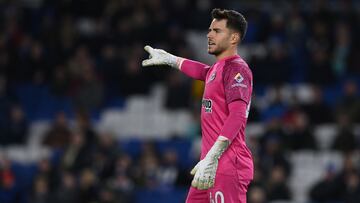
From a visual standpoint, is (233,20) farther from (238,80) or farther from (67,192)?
(67,192)

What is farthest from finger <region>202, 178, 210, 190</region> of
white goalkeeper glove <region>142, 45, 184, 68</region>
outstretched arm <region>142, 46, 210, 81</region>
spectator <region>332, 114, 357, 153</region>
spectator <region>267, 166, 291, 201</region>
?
spectator <region>332, 114, 357, 153</region>

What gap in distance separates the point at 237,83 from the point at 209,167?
68 cm

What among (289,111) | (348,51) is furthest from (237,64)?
(348,51)

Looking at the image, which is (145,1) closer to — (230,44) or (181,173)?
(181,173)

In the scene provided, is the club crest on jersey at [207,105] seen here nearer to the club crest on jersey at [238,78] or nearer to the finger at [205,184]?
the club crest on jersey at [238,78]

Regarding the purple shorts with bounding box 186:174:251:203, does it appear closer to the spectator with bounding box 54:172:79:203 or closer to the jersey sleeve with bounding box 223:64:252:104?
the jersey sleeve with bounding box 223:64:252:104

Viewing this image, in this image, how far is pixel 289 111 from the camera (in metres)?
16.1

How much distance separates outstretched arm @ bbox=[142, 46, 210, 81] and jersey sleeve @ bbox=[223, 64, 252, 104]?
1.96 feet

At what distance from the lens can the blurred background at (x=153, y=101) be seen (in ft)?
48.9

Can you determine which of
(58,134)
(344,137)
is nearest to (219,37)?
(344,137)

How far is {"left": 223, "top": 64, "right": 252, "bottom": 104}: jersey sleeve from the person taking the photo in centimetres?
682

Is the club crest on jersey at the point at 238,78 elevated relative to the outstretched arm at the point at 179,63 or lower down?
lower down

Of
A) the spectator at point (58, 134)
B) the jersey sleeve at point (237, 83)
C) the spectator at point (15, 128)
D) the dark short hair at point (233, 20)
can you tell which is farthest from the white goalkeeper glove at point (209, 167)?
the spectator at point (15, 128)

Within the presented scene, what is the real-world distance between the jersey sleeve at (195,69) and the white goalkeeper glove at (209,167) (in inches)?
37.1
